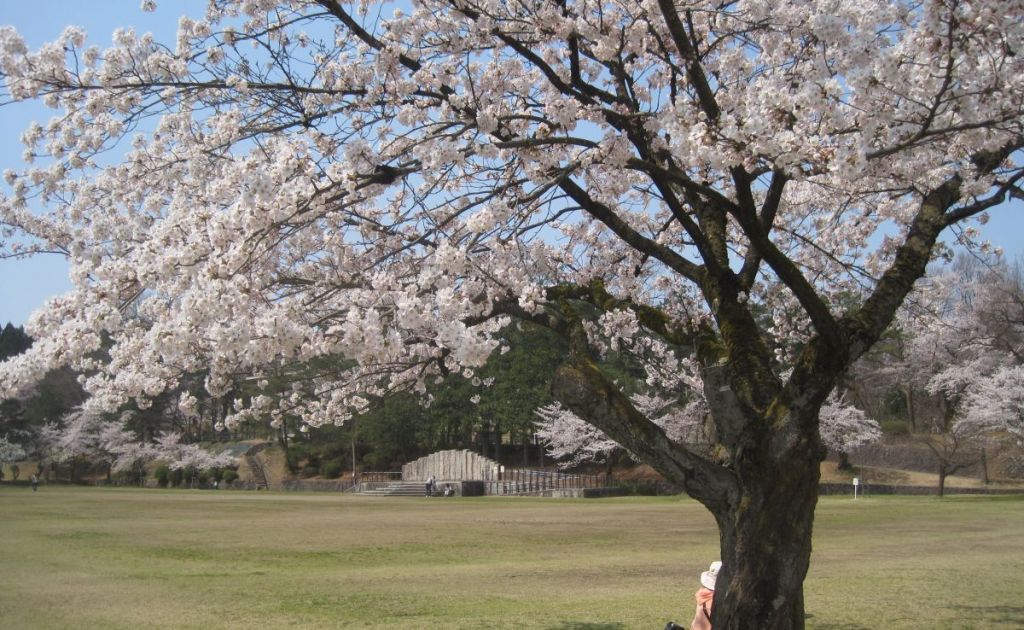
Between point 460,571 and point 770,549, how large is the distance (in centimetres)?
769

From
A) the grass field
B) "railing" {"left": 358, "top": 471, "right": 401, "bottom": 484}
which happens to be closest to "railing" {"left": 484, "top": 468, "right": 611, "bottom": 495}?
"railing" {"left": 358, "top": 471, "right": 401, "bottom": 484}


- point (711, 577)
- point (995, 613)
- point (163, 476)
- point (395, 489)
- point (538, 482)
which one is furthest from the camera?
point (163, 476)

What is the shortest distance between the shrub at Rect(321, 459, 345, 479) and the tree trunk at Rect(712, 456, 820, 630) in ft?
149

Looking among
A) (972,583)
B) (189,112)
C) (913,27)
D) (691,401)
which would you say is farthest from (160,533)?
(691,401)

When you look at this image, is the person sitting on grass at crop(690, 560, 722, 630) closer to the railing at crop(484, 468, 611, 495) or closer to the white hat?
the white hat

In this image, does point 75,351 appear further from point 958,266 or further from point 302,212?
point 958,266

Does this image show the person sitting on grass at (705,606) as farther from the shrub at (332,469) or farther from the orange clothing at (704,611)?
the shrub at (332,469)

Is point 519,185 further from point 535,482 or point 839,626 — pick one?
point 535,482

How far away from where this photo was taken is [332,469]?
160 ft

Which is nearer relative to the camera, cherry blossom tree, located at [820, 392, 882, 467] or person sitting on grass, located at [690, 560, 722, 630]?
person sitting on grass, located at [690, 560, 722, 630]

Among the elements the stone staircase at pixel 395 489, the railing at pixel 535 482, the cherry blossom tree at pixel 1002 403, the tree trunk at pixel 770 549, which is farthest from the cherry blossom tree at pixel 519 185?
the stone staircase at pixel 395 489

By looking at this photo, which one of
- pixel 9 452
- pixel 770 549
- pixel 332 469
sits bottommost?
pixel 332 469

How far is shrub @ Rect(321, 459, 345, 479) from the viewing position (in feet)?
160

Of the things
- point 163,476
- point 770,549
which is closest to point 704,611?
point 770,549
